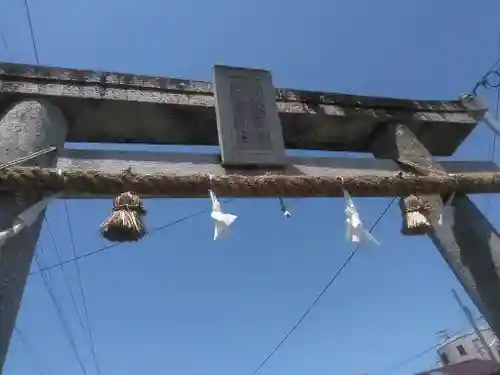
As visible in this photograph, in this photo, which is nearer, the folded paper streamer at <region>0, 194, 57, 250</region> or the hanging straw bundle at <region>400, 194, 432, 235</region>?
the folded paper streamer at <region>0, 194, 57, 250</region>

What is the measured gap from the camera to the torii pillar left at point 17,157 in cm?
237

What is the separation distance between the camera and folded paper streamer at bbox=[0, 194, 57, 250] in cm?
249

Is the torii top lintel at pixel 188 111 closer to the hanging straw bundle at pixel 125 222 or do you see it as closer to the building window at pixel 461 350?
the hanging straw bundle at pixel 125 222

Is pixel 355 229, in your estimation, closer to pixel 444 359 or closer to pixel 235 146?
pixel 235 146

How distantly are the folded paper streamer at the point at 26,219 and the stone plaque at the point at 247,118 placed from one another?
142 cm

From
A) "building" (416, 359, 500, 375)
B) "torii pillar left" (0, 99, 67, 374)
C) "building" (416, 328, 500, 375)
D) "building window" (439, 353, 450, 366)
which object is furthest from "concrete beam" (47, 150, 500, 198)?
"building window" (439, 353, 450, 366)

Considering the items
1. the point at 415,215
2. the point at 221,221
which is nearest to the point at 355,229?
the point at 415,215

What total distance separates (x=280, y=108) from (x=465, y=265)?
2.30 meters

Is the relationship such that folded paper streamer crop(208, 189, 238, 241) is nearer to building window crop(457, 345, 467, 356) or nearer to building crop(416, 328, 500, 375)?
building crop(416, 328, 500, 375)

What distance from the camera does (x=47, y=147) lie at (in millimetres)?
3279

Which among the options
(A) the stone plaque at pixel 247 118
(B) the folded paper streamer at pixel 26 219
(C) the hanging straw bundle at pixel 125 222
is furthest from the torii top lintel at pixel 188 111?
(C) the hanging straw bundle at pixel 125 222

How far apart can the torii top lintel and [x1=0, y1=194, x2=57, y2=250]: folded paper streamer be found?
1296 millimetres

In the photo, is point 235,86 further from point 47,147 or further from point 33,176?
point 33,176

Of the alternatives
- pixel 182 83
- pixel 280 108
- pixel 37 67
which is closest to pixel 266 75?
pixel 280 108
